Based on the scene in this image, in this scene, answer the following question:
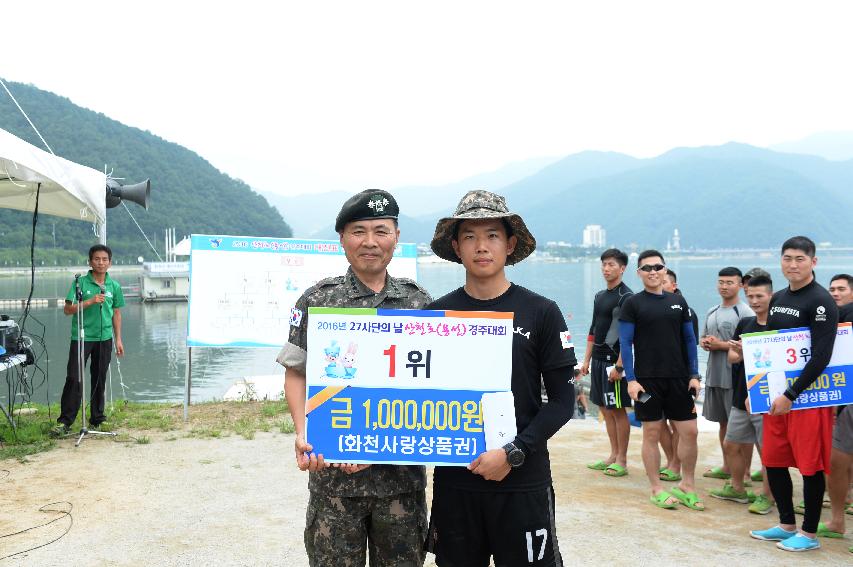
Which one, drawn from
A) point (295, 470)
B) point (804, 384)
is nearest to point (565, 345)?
point (804, 384)

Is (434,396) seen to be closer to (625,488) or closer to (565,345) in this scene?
(565,345)

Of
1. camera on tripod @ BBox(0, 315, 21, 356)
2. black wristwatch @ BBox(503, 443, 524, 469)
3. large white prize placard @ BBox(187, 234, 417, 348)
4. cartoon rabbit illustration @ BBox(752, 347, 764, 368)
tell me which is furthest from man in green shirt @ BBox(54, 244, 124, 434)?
cartoon rabbit illustration @ BBox(752, 347, 764, 368)

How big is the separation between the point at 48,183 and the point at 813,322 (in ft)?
22.6

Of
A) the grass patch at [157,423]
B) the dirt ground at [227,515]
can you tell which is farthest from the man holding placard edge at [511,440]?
the grass patch at [157,423]

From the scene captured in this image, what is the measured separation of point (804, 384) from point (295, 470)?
14.0 feet

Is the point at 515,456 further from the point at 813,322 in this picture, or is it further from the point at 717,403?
the point at 717,403

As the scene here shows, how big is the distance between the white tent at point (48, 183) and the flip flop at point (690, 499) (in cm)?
629

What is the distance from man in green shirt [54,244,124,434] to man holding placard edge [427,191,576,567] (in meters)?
5.95

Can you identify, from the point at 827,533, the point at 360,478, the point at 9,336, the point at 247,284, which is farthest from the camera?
the point at 247,284

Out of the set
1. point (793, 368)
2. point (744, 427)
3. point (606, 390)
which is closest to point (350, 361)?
point (793, 368)

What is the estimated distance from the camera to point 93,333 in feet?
23.4

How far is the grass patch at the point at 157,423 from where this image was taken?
6691 millimetres

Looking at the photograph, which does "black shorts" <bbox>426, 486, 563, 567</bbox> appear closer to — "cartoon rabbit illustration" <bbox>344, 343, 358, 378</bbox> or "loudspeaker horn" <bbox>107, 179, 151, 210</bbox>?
"cartoon rabbit illustration" <bbox>344, 343, 358, 378</bbox>

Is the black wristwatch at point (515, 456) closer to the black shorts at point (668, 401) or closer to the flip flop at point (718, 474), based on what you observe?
the black shorts at point (668, 401)
